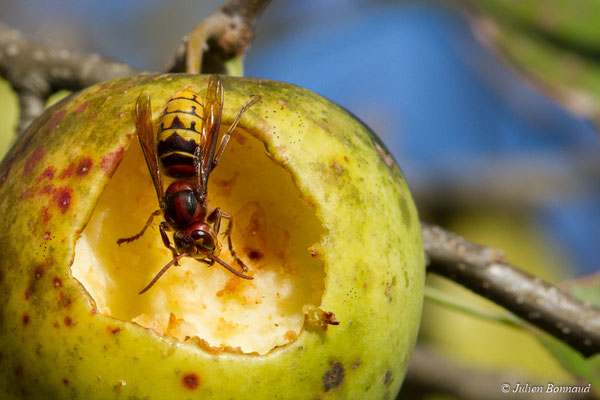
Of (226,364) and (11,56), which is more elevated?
(11,56)

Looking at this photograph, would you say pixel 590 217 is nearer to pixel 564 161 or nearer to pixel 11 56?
pixel 564 161

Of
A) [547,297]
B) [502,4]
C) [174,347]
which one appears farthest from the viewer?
[502,4]

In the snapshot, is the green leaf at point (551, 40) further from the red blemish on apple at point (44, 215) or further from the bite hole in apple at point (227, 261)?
the red blemish on apple at point (44, 215)

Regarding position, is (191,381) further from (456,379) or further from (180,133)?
(456,379)

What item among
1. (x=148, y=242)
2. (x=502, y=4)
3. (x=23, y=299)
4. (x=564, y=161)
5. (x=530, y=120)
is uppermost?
(x=530, y=120)

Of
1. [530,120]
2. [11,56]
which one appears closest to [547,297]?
[11,56]

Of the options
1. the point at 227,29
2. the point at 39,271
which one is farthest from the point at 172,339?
the point at 227,29

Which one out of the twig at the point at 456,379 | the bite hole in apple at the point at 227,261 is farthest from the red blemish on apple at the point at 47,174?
the twig at the point at 456,379
